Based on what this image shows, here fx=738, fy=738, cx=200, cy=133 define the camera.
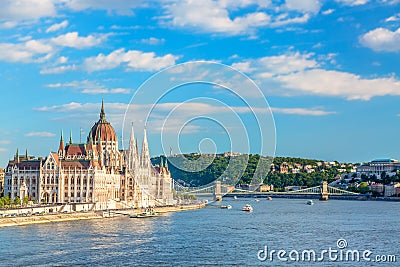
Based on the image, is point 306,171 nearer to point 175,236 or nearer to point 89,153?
point 89,153

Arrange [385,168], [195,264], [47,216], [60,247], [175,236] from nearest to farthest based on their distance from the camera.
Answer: [195,264] → [60,247] → [175,236] → [47,216] → [385,168]

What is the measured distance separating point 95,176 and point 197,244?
3539cm

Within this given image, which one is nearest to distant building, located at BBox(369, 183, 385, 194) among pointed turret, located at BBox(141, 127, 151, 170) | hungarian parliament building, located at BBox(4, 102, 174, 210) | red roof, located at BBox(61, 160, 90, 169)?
hungarian parliament building, located at BBox(4, 102, 174, 210)

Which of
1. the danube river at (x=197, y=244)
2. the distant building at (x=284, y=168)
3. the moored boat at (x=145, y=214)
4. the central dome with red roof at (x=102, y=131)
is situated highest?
the central dome with red roof at (x=102, y=131)

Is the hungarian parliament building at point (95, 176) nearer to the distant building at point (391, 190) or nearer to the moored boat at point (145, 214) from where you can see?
the moored boat at point (145, 214)

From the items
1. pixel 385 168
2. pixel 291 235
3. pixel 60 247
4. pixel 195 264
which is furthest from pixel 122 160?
pixel 385 168

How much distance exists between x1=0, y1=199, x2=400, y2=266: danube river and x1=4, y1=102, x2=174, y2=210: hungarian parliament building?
1476 centimetres

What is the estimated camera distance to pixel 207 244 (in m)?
44.0

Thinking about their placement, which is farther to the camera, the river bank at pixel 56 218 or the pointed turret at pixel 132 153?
the pointed turret at pixel 132 153

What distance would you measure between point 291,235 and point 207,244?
8595mm

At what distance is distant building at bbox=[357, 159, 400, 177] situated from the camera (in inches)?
7058

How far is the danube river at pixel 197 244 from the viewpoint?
120 feet
